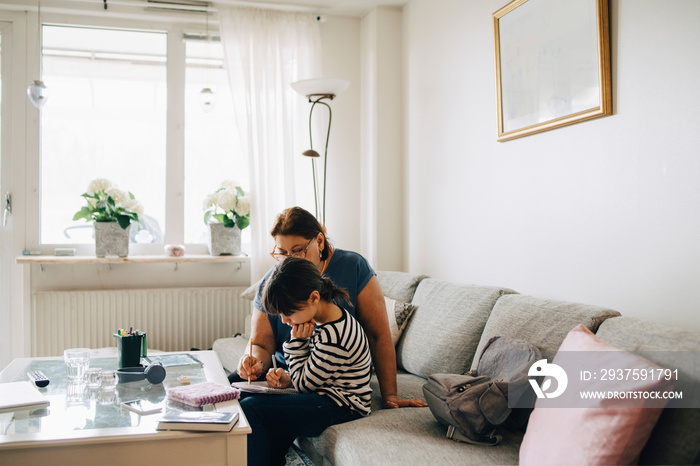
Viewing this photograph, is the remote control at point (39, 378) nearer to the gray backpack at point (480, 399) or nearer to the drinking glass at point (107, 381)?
the drinking glass at point (107, 381)

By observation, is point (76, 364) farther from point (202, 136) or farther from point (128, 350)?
point (202, 136)

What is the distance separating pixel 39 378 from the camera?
2.01 metres

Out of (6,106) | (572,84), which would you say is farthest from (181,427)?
(6,106)

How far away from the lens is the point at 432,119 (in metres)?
3.37

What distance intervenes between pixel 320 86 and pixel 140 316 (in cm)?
177

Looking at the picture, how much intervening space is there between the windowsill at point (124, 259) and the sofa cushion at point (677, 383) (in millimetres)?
2591

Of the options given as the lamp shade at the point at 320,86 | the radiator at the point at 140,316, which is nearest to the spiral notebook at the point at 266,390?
the radiator at the point at 140,316

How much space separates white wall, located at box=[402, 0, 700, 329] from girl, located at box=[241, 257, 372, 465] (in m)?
0.92

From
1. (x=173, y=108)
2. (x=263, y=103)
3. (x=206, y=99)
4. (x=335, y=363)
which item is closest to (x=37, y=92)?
(x=173, y=108)

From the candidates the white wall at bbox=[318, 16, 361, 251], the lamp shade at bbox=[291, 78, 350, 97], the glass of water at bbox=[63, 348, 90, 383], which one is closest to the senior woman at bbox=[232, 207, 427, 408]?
the glass of water at bbox=[63, 348, 90, 383]

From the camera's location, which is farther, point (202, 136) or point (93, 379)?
point (202, 136)

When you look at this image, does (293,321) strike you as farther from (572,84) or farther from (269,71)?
(269,71)

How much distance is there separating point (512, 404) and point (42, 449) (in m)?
1.25

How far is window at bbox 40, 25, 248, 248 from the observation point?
3.68 meters
